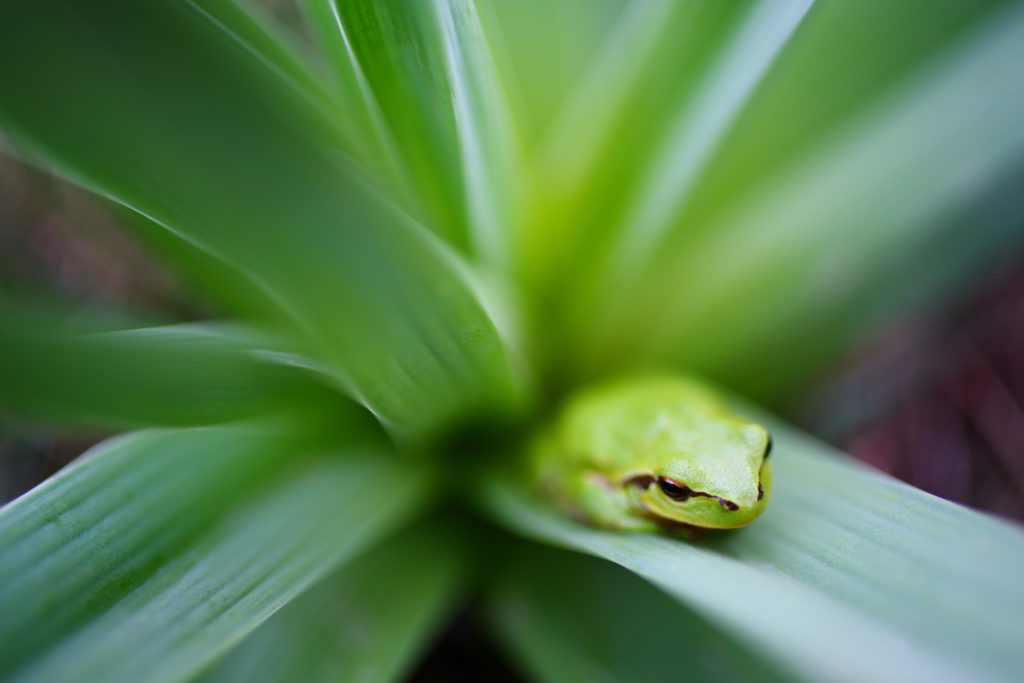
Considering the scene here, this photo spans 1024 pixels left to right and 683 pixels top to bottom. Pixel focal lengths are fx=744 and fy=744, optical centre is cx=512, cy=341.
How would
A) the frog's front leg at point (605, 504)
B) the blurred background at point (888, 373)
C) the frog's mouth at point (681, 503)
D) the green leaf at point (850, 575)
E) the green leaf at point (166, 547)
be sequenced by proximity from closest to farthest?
the green leaf at point (850, 575) → the green leaf at point (166, 547) → the frog's mouth at point (681, 503) → the frog's front leg at point (605, 504) → the blurred background at point (888, 373)

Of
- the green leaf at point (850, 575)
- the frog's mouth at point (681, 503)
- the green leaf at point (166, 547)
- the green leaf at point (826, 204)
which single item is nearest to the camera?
the green leaf at point (850, 575)

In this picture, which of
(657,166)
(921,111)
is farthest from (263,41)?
(921,111)

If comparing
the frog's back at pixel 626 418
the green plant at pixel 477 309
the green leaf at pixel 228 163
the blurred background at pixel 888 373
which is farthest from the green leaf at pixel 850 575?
the blurred background at pixel 888 373

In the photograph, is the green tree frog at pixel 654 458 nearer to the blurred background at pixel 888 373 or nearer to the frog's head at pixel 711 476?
the frog's head at pixel 711 476

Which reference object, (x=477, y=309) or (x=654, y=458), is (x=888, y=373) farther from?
(x=477, y=309)

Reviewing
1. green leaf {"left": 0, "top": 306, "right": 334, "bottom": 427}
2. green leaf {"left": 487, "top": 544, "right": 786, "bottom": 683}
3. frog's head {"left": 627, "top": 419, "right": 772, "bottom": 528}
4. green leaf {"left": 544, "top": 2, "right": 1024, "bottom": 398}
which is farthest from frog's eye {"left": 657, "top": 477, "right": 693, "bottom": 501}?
green leaf {"left": 0, "top": 306, "right": 334, "bottom": 427}

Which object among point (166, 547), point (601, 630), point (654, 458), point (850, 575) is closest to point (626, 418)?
point (654, 458)

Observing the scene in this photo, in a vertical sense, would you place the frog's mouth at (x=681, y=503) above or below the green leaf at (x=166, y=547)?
below

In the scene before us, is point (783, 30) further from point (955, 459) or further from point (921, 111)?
point (955, 459)
